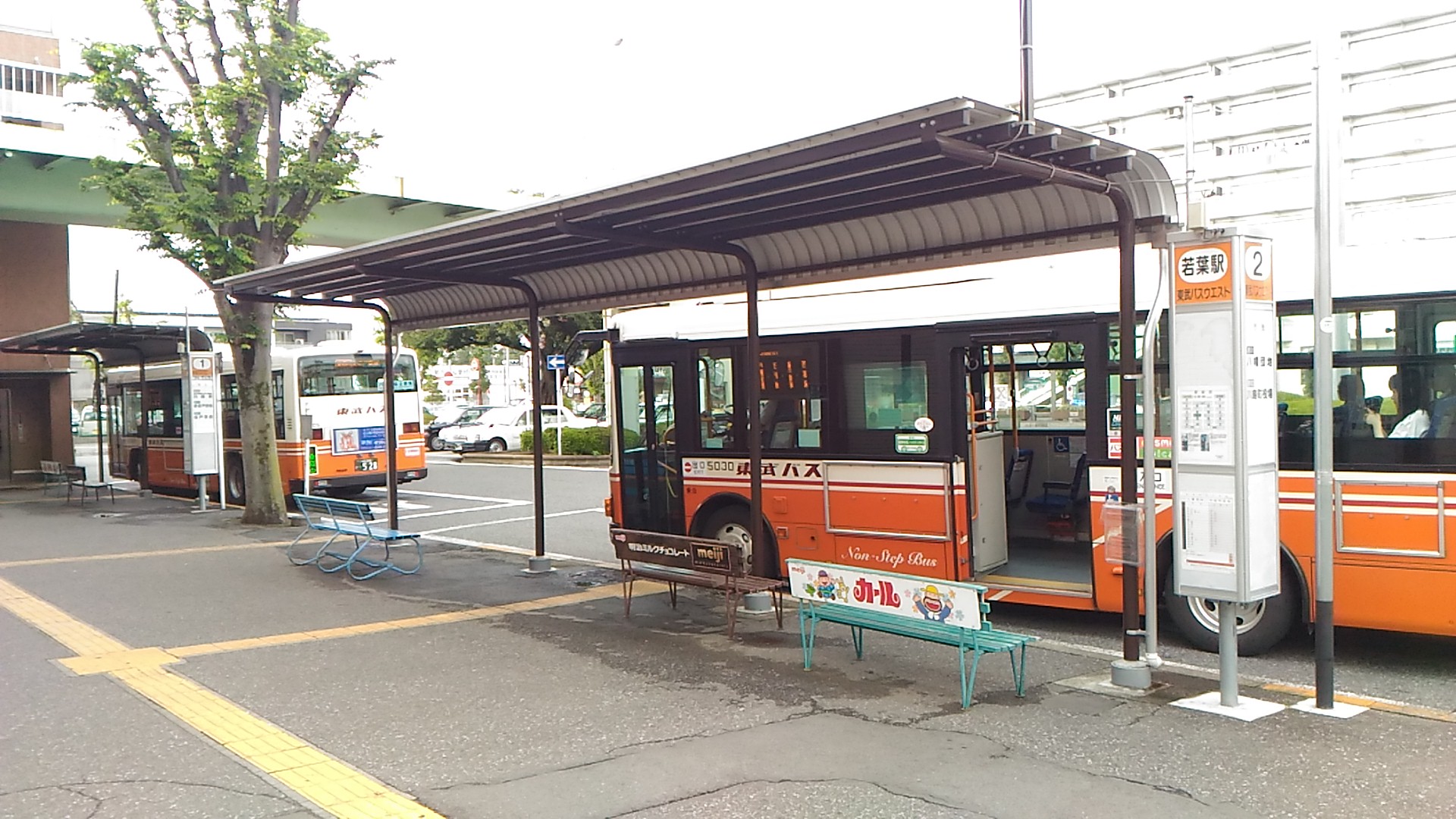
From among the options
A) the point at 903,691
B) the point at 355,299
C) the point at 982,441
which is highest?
the point at 355,299

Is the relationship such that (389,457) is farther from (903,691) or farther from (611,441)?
(903,691)

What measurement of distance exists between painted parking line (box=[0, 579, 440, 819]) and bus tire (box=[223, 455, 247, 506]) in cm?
1269

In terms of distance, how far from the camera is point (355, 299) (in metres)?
12.7

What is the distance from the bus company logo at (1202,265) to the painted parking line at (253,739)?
4.78m

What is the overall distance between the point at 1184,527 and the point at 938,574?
2710mm

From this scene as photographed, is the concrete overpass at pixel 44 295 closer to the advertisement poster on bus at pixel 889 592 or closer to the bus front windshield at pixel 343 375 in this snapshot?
the bus front windshield at pixel 343 375

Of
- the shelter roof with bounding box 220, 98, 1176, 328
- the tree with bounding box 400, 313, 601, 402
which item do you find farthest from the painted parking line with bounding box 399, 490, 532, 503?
the tree with bounding box 400, 313, 601, 402

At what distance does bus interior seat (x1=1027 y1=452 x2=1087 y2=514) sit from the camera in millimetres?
9930

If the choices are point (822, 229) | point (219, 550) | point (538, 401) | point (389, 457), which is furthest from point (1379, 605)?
point (219, 550)

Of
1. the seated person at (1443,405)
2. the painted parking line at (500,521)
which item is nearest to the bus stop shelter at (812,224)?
the seated person at (1443,405)

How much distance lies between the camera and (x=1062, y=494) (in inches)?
399

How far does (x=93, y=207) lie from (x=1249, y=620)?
2169 cm

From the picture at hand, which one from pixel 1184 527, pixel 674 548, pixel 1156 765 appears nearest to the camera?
pixel 1156 765

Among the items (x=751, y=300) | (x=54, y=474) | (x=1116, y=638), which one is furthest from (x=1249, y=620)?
(x=54, y=474)
